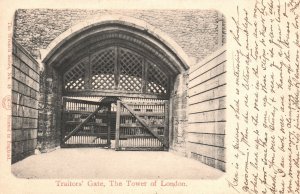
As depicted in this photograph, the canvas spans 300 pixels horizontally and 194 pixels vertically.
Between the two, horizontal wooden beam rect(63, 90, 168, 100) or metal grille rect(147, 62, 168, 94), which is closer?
horizontal wooden beam rect(63, 90, 168, 100)

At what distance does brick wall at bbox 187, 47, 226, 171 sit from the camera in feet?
14.6

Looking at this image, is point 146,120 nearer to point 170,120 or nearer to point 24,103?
point 170,120

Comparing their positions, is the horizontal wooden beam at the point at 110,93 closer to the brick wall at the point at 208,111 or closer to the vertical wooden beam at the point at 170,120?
the vertical wooden beam at the point at 170,120

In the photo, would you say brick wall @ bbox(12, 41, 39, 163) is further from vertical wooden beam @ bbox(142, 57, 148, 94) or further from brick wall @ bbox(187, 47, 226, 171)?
brick wall @ bbox(187, 47, 226, 171)

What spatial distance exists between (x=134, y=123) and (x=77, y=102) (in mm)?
1313

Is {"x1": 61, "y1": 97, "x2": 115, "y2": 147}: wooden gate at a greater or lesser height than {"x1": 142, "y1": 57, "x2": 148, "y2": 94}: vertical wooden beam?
lesser

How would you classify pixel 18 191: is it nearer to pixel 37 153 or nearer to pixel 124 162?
pixel 124 162

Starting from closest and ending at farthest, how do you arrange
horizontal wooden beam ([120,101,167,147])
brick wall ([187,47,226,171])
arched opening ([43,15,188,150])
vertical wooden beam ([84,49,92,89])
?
brick wall ([187,47,226,171]), arched opening ([43,15,188,150]), vertical wooden beam ([84,49,92,89]), horizontal wooden beam ([120,101,167,147])

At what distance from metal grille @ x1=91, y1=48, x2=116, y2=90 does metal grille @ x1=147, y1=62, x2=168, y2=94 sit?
794mm

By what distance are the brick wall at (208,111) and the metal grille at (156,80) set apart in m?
1.47

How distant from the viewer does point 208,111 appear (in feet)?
16.5

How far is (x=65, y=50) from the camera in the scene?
6543 mm

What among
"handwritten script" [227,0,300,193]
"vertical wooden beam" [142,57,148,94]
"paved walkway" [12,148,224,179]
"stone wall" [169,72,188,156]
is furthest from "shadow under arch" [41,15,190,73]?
"handwritten script" [227,0,300,193]

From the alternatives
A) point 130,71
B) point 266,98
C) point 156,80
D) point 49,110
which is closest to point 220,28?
point 156,80
